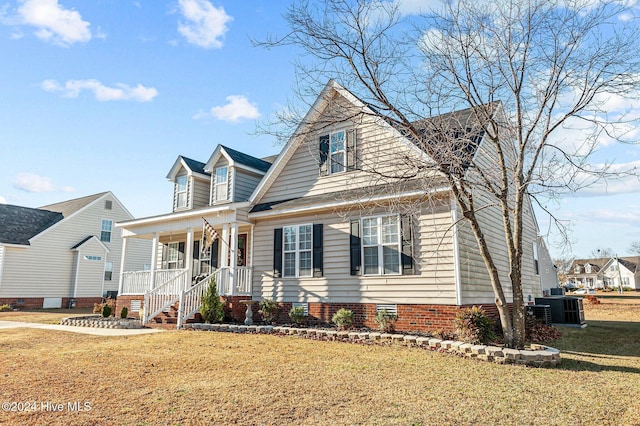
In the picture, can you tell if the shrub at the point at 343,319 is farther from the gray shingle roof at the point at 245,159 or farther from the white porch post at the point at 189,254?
the gray shingle roof at the point at 245,159

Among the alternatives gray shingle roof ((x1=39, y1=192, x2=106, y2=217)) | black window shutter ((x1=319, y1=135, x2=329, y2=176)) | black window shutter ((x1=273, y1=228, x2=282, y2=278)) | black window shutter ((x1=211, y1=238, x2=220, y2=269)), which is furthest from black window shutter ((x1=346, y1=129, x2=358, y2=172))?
gray shingle roof ((x1=39, y1=192, x2=106, y2=217))

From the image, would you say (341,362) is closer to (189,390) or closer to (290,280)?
(189,390)

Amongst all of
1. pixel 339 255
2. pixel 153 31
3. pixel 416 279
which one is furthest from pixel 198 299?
pixel 153 31

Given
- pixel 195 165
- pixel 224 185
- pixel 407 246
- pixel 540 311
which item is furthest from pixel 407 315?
pixel 195 165

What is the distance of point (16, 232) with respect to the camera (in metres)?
25.6

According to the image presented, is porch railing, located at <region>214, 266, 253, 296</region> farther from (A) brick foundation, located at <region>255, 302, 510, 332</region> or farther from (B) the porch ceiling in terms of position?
(A) brick foundation, located at <region>255, 302, 510, 332</region>

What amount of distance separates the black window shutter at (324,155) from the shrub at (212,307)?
5.14 m

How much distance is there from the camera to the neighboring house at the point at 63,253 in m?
25.0

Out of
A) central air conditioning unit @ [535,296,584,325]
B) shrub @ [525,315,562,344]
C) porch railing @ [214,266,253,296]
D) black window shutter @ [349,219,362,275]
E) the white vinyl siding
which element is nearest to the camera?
→ shrub @ [525,315,562,344]

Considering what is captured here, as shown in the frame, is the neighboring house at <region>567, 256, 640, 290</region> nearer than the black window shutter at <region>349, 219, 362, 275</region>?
No

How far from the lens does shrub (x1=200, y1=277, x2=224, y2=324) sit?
1314cm

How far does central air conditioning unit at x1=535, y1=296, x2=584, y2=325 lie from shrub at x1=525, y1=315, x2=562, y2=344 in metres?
2.43

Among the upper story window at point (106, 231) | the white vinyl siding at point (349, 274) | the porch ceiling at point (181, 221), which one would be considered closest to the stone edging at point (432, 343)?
the white vinyl siding at point (349, 274)

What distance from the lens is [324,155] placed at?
14141 millimetres
